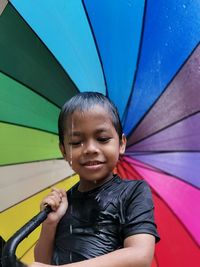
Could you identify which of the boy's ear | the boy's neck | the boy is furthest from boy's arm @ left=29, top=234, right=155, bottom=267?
the boy's ear

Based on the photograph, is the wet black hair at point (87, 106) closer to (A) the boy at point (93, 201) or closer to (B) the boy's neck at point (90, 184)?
(A) the boy at point (93, 201)

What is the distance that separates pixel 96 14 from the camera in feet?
6.00

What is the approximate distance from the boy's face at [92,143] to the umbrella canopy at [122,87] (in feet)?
0.80

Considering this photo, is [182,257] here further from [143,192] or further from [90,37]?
[90,37]

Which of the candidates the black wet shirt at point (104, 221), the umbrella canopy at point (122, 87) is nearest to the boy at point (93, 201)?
the black wet shirt at point (104, 221)

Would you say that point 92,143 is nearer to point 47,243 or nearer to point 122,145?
point 122,145

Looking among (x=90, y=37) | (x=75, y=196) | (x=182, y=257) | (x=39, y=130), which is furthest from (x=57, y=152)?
(x=182, y=257)

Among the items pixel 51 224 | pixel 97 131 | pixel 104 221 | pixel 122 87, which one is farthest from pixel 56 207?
pixel 122 87

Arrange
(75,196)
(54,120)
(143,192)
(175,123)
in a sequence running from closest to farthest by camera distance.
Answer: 1. (143,192)
2. (75,196)
3. (175,123)
4. (54,120)

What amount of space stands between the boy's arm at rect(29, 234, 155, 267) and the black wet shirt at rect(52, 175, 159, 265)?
0.08ft

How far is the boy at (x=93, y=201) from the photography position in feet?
4.89

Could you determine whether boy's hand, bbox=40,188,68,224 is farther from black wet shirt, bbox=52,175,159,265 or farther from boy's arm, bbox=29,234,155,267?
boy's arm, bbox=29,234,155,267

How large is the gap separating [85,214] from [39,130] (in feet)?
1.63

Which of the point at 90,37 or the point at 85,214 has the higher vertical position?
the point at 90,37
